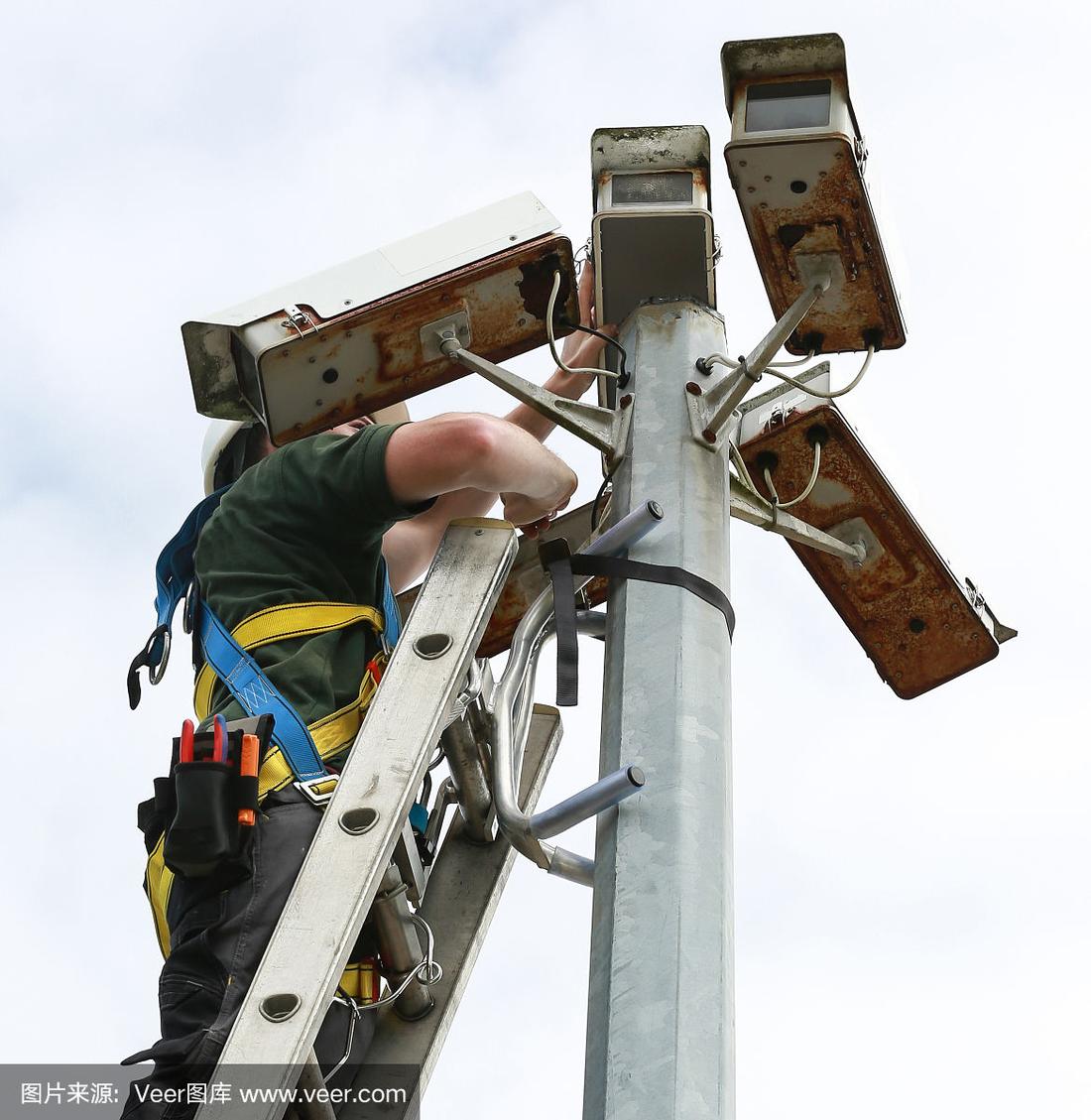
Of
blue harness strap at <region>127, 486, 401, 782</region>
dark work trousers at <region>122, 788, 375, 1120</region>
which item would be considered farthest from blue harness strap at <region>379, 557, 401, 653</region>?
dark work trousers at <region>122, 788, 375, 1120</region>

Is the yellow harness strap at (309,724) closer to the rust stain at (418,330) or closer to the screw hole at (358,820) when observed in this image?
the screw hole at (358,820)

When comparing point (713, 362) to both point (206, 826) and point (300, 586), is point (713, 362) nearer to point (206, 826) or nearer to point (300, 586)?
point (300, 586)

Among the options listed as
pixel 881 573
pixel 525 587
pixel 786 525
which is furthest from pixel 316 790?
pixel 881 573

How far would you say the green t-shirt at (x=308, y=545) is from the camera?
460 centimetres

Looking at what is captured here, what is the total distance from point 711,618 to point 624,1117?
4.02 feet

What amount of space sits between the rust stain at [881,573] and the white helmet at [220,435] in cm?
138

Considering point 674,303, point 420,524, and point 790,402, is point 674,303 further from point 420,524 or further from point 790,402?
point 420,524

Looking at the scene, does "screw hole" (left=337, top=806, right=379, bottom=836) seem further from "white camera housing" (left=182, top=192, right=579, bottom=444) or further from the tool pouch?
"white camera housing" (left=182, top=192, right=579, bottom=444)

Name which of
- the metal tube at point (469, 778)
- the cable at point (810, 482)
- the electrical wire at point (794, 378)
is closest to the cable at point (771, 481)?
the cable at point (810, 482)

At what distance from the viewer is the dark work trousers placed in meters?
3.83

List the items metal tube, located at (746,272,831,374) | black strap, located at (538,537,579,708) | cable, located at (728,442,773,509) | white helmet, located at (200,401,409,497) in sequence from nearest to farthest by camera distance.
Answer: black strap, located at (538,537,579,708) < metal tube, located at (746,272,831,374) < cable, located at (728,442,773,509) < white helmet, located at (200,401,409,497)

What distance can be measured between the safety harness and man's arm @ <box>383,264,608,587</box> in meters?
0.51

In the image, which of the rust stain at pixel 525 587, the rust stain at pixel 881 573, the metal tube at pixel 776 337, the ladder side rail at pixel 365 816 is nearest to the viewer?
the ladder side rail at pixel 365 816

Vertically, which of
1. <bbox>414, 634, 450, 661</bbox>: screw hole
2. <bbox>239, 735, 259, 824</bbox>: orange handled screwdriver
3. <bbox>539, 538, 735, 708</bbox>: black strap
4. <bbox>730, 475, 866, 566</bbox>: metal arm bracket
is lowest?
<bbox>239, 735, 259, 824</bbox>: orange handled screwdriver
